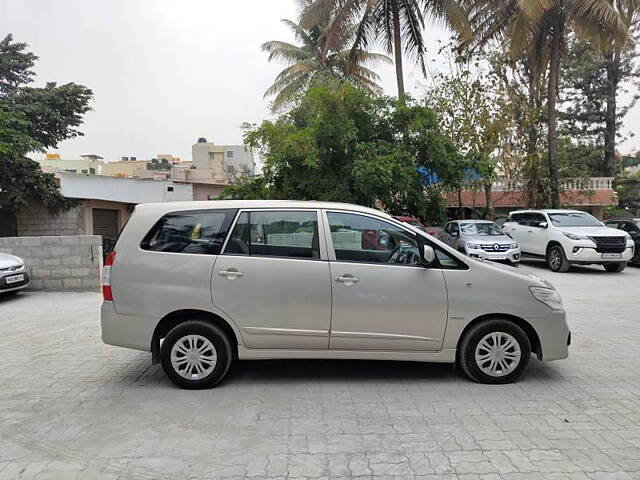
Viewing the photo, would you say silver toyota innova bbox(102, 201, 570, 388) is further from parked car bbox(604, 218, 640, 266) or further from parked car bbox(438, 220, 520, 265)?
parked car bbox(604, 218, 640, 266)

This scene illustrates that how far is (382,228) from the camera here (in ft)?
15.5

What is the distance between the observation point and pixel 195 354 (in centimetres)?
455

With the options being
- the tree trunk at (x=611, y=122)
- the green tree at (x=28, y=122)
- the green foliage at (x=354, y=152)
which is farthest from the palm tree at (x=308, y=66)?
the tree trunk at (x=611, y=122)

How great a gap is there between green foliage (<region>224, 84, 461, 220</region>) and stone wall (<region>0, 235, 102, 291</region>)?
7.20m

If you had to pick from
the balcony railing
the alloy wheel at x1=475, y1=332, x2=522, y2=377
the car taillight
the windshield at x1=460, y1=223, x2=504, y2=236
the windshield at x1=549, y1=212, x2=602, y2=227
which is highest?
the balcony railing

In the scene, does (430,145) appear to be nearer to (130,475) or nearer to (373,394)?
(373,394)

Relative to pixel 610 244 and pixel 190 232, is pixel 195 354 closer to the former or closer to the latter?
pixel 190 232

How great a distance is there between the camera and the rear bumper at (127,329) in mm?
4555

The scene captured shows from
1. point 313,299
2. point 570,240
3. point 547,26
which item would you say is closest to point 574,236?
point 570,240

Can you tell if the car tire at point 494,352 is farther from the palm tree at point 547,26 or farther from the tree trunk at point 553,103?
the tree trunk at point 553,103

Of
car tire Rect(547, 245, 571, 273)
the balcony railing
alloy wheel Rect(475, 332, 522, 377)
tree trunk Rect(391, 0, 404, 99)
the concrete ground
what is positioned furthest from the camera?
the balcony railing

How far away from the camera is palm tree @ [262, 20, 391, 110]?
24766 mm

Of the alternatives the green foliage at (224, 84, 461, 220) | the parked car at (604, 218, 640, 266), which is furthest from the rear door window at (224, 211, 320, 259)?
the parked car at (604, 218, 640, 266)

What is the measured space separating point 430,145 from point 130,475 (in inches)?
596
